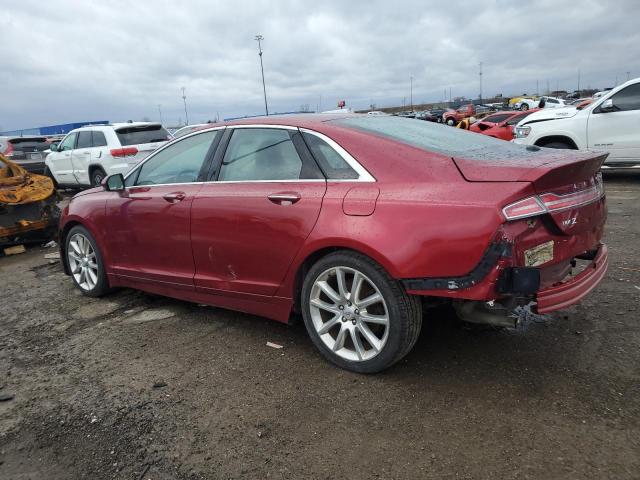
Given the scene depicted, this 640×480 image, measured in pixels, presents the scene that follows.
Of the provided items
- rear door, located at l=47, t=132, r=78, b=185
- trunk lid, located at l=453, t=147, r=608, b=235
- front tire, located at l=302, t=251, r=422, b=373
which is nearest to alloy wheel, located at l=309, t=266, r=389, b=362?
front tire, located at l=302, t=251, r=422, b=373

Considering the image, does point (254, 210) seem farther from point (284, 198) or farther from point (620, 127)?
point (620, 127)

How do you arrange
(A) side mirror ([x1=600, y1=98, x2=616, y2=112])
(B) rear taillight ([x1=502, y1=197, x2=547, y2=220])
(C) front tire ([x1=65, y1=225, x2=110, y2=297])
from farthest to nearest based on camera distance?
1. (A) side mirror ([x1=600, y1=98, x2=616, y2=112])
2. (C) front tire ([x1=65, y1=225, x2=110, y2=297])
3. (B) rear taillight ([x1=502, y1=197, x2=547, y2=220])

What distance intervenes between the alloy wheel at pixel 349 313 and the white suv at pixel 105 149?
8.68 metres

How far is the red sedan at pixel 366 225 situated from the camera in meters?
2.60

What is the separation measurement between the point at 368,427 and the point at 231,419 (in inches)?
28.8

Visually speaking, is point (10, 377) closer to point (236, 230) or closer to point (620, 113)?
point (236, 230)

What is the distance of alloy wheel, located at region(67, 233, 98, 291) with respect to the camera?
4801 millimetres

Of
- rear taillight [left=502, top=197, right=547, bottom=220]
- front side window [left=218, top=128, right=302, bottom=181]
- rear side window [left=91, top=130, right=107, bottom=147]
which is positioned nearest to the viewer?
rear taillight [left=502, top=197, right=547, bottom=220]

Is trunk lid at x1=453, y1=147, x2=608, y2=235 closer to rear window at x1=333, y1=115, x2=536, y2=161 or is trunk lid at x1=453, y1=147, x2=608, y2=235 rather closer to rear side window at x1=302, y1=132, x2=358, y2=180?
rear window at x1=333, y1=115, x2=536, y2=161

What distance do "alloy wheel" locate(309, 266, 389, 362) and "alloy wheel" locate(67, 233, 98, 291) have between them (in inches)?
103

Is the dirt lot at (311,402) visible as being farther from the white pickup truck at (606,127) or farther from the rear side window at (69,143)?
the rear side window at (69,143)

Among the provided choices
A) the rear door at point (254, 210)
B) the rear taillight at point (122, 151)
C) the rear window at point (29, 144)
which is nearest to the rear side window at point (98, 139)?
the rear taillight at point (122, 151)

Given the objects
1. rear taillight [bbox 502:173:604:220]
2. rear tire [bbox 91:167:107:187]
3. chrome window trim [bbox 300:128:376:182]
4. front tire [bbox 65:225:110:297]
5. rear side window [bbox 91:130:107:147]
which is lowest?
front tire [bbox 65:225:110:297]

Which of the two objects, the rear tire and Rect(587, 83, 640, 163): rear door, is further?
the rear tire
